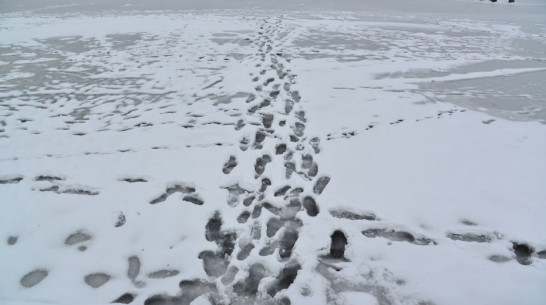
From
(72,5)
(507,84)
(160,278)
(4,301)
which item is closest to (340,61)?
(507,84)

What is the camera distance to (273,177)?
2.74m

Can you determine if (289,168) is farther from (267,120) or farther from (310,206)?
(267,120)

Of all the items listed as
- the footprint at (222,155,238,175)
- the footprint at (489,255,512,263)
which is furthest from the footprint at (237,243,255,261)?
the footprint at (489,255,512,263)

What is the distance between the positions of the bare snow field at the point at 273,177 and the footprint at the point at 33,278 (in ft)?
0.07

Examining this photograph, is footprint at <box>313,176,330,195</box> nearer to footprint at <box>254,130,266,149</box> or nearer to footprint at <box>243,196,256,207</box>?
footprint at <box>243,196,256,207</box>

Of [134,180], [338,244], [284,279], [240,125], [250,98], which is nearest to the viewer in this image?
[284,279]

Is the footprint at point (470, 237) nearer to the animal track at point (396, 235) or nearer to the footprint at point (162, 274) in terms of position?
the animal track at point (396, 235)

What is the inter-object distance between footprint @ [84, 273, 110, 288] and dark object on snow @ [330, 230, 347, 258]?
142 centimetres

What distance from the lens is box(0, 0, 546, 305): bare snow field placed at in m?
1.90

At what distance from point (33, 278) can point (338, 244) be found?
1929 mm

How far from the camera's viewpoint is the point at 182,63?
550 centimetres

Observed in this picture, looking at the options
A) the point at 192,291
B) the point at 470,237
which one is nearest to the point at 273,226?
the point at 192,291

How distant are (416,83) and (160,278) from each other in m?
4.24

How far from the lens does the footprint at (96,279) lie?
1888 mm
